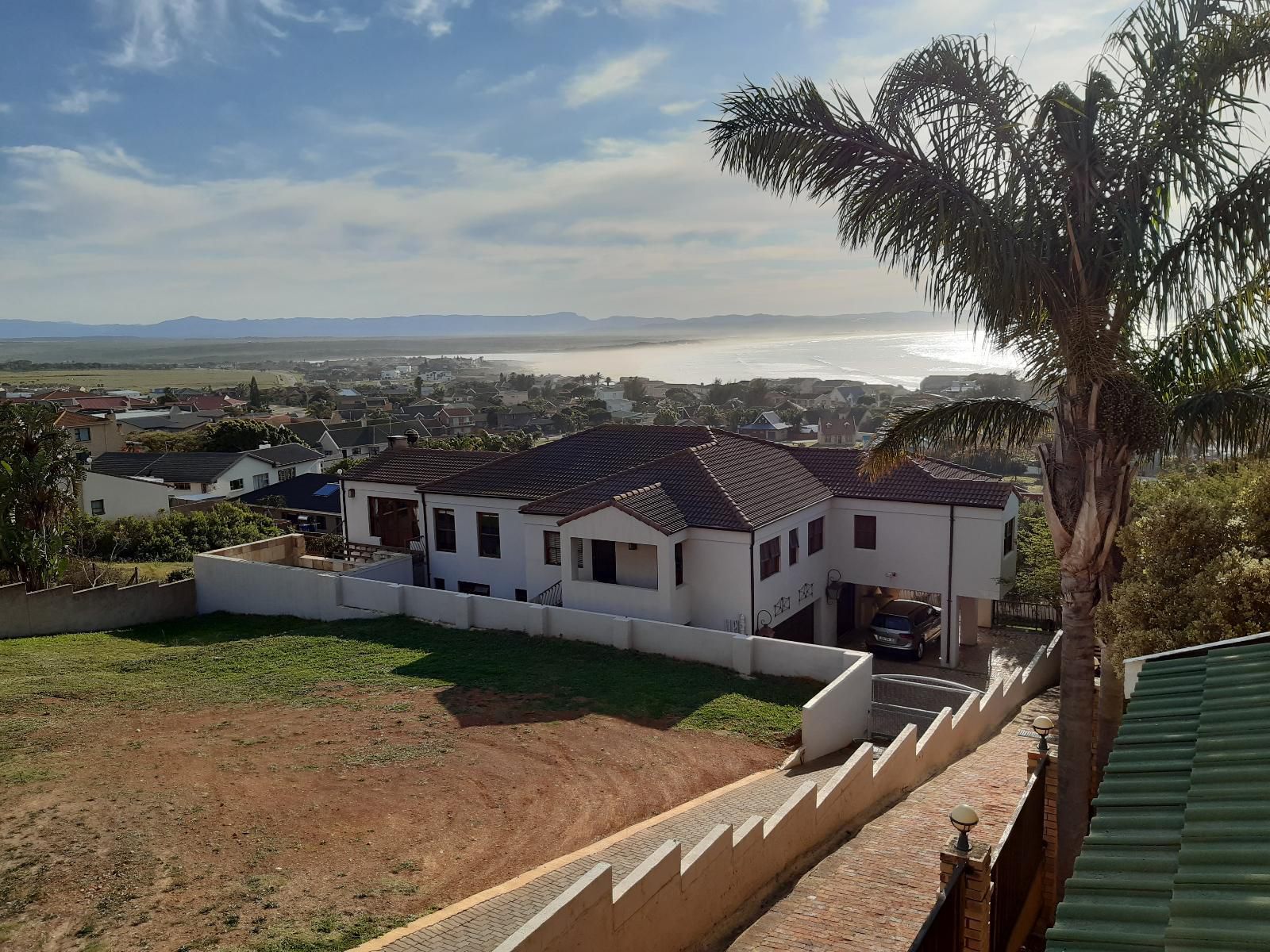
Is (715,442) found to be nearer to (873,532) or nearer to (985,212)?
(873,532)

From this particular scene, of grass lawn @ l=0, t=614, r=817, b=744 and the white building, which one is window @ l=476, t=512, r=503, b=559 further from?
grass lawn @ l=0, t=614, r=817, b=744

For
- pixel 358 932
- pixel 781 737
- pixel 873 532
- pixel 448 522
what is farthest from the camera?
pixel 448 522

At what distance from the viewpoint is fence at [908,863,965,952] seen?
5801 mm

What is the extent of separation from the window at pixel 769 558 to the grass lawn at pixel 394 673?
3887mm

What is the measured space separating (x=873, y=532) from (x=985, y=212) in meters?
17.1

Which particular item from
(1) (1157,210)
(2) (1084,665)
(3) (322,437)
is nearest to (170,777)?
(2) (1084,665)

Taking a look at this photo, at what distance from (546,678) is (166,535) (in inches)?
1030

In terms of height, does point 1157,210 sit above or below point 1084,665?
above

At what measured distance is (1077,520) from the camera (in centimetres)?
1012

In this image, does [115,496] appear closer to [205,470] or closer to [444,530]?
[205,470]

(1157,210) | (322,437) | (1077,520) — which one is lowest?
(322,437)

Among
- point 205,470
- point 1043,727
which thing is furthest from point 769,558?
point 205,470

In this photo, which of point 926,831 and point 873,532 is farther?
point 873,532

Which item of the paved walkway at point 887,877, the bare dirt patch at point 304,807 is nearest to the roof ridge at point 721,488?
the bare dirt patch at point 304,807
